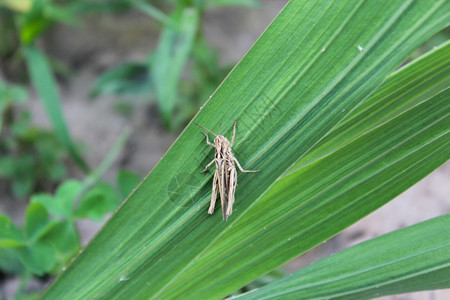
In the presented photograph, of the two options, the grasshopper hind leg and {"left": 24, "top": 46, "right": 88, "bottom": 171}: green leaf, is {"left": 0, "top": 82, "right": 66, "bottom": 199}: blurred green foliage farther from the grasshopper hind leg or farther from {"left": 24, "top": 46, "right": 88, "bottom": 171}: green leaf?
the grasshopper hind leg

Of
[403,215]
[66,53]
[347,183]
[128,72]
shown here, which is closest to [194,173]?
[347,183]

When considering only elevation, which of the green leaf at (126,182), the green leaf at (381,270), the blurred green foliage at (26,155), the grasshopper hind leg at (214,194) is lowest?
the green leaf at (381,270)

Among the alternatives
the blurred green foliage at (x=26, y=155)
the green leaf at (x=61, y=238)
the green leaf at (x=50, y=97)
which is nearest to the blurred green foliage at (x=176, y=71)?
the green leaf at (x=50, y=97)

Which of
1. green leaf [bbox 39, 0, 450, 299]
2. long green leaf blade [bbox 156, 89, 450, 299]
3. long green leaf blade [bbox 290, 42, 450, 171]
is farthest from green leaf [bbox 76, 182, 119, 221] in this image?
long green leaf blade [bbox 290, 42, 450, 171]

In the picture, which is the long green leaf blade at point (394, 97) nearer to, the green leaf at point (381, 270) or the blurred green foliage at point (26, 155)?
the green leaf at point (381, 270)

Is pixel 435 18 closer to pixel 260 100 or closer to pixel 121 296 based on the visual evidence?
pixel 260 100

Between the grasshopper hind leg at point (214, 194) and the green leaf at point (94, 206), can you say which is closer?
the grasshopper hind leg at point (214, 194)

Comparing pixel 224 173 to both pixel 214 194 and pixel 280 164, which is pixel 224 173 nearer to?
pixel 214 194
